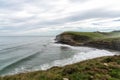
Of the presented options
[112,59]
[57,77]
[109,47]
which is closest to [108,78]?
[57,77]

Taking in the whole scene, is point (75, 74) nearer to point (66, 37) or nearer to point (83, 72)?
point (83, 72)

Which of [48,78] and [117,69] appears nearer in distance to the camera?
[48,78]

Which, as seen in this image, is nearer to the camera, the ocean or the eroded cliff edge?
the ocean

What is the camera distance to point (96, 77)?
12.6 meters

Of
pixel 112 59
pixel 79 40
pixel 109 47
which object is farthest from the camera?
pixel 79 40

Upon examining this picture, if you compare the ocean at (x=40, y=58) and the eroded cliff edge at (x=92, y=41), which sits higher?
the eroded cliff edge at (x=92, y=41)

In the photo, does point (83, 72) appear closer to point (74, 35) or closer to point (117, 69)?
point (117, 69)

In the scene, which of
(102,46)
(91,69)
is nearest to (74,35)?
(102,46)

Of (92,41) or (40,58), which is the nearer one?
(40,58)

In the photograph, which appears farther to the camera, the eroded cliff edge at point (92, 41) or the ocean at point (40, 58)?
the eroded cliff edge at point (92, 41)

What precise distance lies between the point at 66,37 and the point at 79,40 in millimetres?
7393

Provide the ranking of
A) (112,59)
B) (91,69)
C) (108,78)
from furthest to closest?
(112,59), (91,69), (108,78)

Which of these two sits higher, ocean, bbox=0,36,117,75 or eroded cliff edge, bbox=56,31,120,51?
eroded cliff edge, bbox=56,31,120,51

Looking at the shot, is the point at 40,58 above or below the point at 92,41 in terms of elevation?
below
